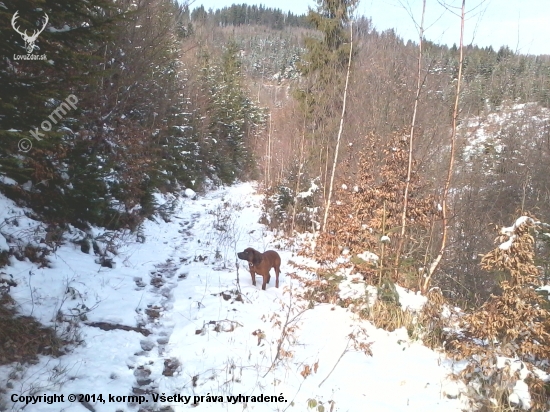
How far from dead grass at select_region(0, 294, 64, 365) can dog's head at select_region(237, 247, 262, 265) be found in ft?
9.78

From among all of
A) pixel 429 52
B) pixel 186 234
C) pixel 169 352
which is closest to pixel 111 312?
pixel 169 352

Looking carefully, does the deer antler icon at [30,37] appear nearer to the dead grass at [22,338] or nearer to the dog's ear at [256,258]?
the dead grass at [22,338]

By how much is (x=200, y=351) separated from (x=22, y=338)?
6.19 feet

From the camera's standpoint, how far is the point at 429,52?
281 inches

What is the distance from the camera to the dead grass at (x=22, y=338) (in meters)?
3.55

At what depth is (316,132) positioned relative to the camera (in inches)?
500

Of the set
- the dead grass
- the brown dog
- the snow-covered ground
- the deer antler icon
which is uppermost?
the deer antler icon

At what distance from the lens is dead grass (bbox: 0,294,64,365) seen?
3.55m

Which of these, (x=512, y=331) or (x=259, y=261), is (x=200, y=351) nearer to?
(x=259, y=261)

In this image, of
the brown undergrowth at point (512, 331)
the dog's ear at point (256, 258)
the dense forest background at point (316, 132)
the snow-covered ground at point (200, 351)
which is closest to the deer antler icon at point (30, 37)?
the dense forest background at point (316, 132)

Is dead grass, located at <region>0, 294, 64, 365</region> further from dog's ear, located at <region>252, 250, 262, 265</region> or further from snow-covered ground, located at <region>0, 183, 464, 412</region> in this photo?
dog's ear, located at <region>252, 250, 262, 265</region>

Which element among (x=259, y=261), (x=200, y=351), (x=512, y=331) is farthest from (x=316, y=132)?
(x=512, y=331)

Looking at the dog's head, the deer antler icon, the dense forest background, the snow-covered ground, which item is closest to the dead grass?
the snow-covered ground

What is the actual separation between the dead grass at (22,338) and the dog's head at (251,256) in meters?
2.98
